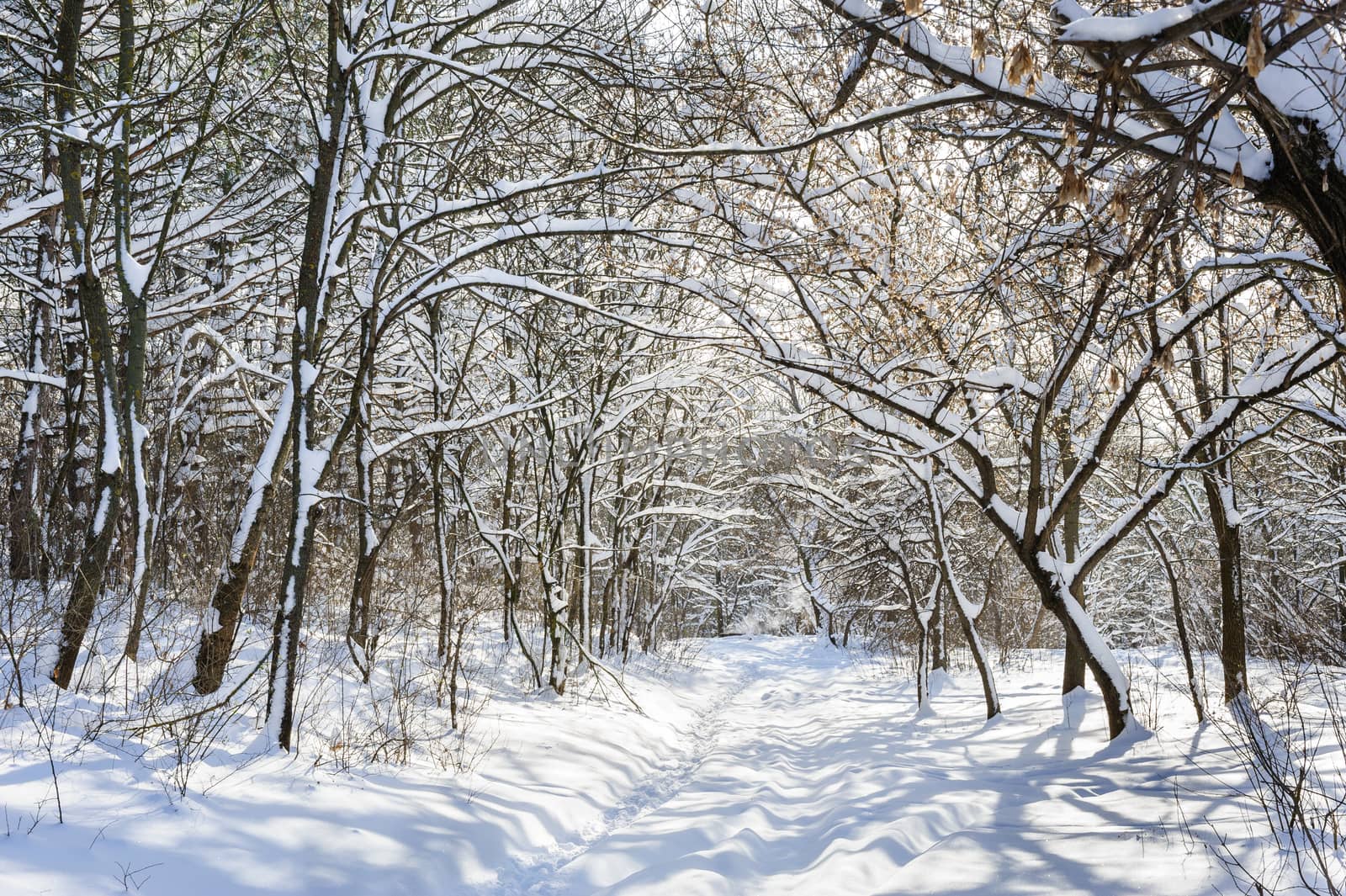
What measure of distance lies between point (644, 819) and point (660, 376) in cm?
521

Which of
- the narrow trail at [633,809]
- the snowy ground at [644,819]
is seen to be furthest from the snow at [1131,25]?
the narrow trail at [633,809]

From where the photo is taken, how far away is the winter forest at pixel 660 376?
347 centimetres

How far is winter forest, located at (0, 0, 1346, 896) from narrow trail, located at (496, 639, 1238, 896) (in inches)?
1.9

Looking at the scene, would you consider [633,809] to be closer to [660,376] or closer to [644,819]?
[644,819]

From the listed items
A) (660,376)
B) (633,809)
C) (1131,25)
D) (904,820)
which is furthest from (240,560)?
(1131,25)

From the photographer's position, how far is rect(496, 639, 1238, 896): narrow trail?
3875 mm

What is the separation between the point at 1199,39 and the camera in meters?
2.63

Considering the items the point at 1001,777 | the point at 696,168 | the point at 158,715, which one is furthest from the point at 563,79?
the point at 1001,777

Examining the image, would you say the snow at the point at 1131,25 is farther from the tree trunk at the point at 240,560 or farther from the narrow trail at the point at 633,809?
the tree trunk at the point at 240,560

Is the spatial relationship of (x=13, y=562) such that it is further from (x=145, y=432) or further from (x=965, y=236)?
(x=965, y=236)

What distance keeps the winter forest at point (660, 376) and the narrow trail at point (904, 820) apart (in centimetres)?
5

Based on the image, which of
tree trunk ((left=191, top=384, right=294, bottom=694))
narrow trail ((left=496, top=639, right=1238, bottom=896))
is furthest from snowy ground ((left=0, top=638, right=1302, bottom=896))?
tree trunk ((left=191, top=384, right=294, bottom=694))

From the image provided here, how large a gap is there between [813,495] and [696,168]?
24.2 ft

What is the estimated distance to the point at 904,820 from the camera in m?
4.86
